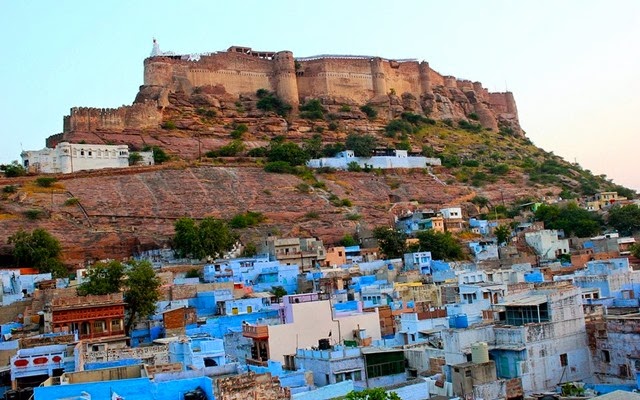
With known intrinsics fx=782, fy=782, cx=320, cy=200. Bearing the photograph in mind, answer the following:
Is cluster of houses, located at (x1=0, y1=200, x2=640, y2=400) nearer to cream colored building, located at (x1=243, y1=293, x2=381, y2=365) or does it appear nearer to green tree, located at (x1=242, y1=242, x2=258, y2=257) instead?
cream colored building, located at (x1=243, y1=293, x2=381, y2=365)

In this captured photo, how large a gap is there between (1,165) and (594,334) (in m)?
43.4

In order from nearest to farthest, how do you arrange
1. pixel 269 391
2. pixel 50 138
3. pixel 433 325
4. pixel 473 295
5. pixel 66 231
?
pixel 269 391 < pixel 433 325 < pixel 473 295 < pixel 66 231 < pixel 50 138

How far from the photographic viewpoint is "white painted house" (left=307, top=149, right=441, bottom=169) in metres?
61.1

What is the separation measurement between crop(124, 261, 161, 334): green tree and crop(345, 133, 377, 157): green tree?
35.9m

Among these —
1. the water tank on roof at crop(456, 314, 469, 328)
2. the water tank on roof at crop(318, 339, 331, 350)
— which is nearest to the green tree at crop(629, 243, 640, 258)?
the water tank on roof at crop(456, 314, 469, 328)

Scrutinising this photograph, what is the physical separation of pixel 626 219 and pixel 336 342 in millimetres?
34728

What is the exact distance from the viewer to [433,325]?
70.7 feet

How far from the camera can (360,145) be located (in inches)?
2442

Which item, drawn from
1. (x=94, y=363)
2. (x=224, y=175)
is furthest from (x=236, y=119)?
(x=94, y=363)

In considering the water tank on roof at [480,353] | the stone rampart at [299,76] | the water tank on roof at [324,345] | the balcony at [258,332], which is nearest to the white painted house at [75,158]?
the stone rampart at [299,76]

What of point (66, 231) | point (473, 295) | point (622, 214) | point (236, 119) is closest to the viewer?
point (473, 295)

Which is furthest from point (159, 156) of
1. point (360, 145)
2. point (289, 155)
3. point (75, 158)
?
point (360, 145)

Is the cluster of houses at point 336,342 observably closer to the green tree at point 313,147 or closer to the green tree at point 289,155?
the green tree at point 289,155

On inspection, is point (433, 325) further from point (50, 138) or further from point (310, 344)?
point (50, 138)
